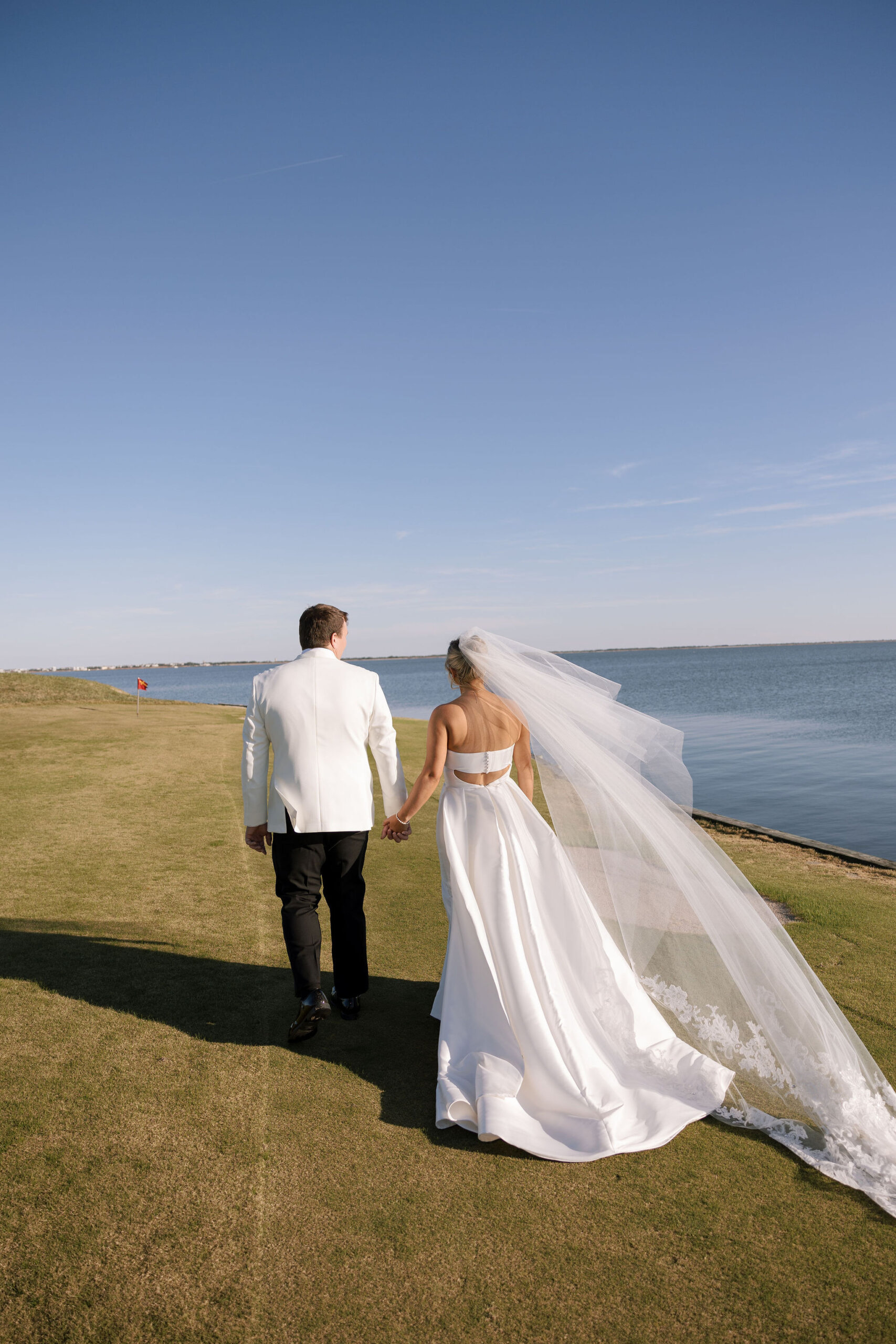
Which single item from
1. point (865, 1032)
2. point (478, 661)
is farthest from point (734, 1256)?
point (478, 661)

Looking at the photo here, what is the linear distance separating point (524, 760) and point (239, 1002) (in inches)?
91.9

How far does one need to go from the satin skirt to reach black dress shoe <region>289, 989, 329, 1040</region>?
0.75m

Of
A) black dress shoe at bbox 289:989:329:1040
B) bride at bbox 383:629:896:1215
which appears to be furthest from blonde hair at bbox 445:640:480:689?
black dress shoe at bbox 289:989:329:1040

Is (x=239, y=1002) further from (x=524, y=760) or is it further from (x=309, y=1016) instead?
(x=524, y=760)

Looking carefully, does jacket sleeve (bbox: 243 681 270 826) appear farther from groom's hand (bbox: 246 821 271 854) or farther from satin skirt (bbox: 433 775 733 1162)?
satin skirt (bbox: 433 775 733 1162)

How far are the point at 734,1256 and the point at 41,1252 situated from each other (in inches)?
94.0

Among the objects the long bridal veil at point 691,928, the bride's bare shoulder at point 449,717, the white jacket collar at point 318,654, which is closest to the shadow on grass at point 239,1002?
the long bridal veil at point 691,928

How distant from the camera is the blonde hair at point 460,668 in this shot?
14.2ft

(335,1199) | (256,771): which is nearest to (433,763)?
(256,771)

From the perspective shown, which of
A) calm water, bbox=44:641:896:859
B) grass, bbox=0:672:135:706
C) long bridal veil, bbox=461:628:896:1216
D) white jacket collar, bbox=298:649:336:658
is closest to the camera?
long bridal veil, bbox=461:628:896:1216

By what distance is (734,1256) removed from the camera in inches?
104

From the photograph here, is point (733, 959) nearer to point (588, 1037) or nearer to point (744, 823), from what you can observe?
point (588, 1037)

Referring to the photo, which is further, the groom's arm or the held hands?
the held hands

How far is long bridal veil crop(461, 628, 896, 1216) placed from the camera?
3324 mm
